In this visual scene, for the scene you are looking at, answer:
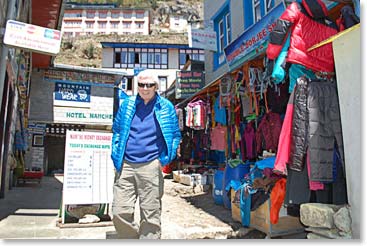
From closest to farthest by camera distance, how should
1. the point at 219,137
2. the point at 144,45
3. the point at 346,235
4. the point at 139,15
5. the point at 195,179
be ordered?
the point at 346,235 → the point at 219,137 → the point at 195,179 → the point at 144,45 → the point at 139,15

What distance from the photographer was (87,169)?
5441mm

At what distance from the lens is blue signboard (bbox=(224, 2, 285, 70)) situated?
5.97 meters

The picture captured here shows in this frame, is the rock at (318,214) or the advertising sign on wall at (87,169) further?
the advertising sign on wall at (87,169)

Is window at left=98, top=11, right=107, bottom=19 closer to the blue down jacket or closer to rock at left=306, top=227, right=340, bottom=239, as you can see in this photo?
the blue down jacket

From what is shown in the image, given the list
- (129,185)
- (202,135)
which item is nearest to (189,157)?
(202,135)

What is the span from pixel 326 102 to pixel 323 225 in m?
1.21

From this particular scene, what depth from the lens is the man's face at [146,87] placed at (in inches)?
139

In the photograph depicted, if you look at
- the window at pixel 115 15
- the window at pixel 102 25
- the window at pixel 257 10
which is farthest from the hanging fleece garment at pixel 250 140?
the window at pixel 102 25

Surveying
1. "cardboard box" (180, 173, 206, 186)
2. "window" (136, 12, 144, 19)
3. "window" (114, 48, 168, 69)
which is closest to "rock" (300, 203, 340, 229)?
"cardboard box" (180, 173, 206, 186)

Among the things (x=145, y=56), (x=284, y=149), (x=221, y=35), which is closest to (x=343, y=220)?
(x=284, y=149)

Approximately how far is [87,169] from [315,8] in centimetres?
412

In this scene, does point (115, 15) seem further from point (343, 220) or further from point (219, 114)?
point (343, 220)

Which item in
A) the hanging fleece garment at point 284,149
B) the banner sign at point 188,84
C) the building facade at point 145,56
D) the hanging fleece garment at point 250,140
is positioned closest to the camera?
the hanging fleece garment at point 284,149

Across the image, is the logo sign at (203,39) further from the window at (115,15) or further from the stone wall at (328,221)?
the window at (115,15)
